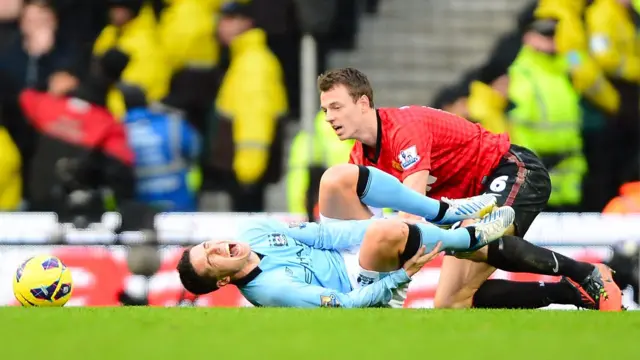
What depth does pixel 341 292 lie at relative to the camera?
24.2 ft

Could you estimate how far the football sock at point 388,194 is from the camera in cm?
705

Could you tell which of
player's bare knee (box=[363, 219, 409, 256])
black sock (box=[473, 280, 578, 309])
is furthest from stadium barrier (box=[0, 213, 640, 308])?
player's bare knee (box=[363, 219, 409, 256])

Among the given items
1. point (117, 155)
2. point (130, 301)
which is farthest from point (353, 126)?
point (117, 155)

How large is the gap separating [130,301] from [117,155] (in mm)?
1647

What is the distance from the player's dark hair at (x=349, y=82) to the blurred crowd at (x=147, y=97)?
11.5ft

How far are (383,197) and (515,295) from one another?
48.7 inches

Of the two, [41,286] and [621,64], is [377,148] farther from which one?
[621,64]

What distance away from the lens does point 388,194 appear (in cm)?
706

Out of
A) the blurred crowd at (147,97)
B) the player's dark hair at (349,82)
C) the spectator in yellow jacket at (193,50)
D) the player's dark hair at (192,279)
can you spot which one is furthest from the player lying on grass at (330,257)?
the spectator in yellow jacket at (193,50)

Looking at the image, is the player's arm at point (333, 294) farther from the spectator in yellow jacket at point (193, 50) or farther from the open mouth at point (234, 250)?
the spectator in yellow jacket at point (193, 50)

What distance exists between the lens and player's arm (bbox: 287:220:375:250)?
7.38 metres

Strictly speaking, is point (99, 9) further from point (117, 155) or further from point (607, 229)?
point (607, 229)

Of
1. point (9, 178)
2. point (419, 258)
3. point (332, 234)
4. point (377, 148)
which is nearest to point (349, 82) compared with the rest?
point (377, 148)

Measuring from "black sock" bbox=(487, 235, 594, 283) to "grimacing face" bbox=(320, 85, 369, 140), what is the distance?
939 millimetres
